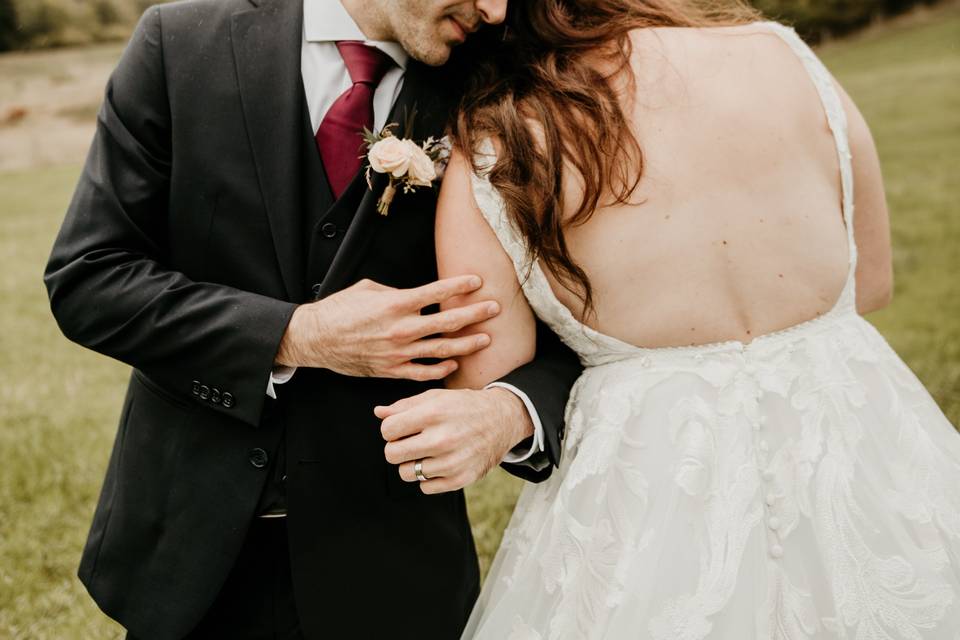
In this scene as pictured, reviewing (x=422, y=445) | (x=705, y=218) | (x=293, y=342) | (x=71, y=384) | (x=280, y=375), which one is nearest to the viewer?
(x=422, y=445)

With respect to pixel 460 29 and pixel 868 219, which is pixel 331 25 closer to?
pixel 460 29

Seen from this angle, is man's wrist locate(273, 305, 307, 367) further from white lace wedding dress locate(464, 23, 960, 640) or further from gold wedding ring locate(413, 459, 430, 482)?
white lace wedding dress locate(464, 23, 960, 640)

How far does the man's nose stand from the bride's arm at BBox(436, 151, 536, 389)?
373mm

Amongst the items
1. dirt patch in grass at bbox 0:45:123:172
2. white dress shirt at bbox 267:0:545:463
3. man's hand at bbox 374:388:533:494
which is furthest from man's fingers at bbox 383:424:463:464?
dirt patch in grass at bbox 0:45:123:172

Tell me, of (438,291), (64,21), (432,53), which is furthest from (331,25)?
(64,21)

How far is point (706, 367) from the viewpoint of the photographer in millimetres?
2207

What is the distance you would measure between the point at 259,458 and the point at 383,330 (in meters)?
0.54

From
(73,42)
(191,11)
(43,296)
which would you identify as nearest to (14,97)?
(73,42)

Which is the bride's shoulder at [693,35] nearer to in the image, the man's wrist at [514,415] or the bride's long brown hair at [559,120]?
the bride's long brown hair at [559,120]

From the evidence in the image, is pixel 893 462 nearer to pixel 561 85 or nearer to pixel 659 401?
pixel 659 401

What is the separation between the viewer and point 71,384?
21.8 feet

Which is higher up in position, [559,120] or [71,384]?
[559,120]

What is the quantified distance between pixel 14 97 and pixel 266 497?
2249 cm

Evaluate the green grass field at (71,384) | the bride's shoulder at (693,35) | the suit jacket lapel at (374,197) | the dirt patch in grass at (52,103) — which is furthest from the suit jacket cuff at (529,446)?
the dirt patch in grass at (52,103)
